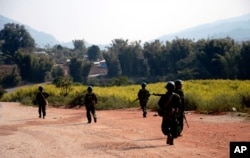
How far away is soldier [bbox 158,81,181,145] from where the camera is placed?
1023 cm

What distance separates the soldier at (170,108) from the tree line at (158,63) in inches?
1797

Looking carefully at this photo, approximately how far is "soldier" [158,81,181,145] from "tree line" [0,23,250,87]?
45.6 metres

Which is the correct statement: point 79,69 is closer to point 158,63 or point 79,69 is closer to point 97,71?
point 158,63

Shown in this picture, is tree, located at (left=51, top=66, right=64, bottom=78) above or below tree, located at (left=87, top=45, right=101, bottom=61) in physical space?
below

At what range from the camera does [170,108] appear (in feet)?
33.5

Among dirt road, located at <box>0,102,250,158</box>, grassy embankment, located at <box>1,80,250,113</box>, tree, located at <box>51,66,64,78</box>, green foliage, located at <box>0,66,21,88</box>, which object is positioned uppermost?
tree, located at <box>51,66,64,78</box>

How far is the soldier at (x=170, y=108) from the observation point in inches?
403

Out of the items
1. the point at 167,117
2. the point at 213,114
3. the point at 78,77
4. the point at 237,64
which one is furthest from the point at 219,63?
the point at 167,117

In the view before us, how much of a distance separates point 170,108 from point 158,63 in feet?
234

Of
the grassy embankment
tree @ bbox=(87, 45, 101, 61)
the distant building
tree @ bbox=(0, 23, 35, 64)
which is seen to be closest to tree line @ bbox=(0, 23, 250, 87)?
the distant building

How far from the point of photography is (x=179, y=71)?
70.5 metres

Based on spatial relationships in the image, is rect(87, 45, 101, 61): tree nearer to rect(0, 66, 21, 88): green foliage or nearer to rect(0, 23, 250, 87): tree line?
rect(0, 23, 250, 87): tree line

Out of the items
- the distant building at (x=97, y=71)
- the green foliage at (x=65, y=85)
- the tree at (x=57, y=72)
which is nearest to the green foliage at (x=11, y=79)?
the tree at (x=57, y=72)

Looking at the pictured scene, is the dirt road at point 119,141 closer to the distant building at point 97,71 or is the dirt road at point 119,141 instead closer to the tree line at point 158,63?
the tree line at point 158,63
